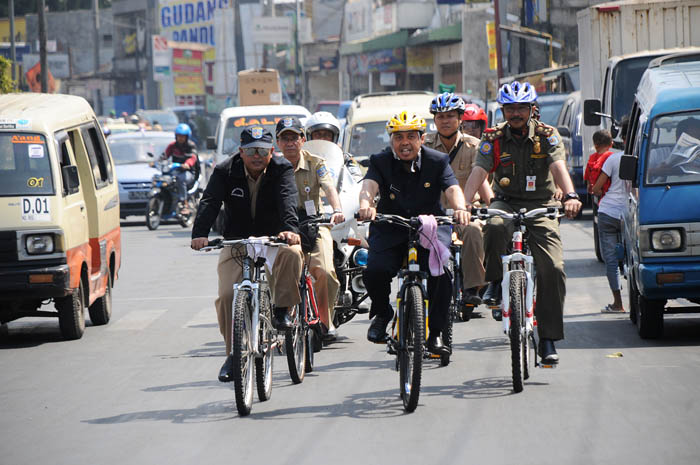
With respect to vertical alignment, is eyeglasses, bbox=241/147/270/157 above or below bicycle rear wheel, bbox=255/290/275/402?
above

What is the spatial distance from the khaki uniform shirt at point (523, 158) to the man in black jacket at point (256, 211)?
151cm

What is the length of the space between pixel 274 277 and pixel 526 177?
6.31ft

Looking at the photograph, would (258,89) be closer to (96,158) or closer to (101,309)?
(96,158)

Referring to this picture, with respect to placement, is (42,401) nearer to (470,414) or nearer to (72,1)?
(470,414)

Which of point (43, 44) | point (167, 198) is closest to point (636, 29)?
point (167, 198)

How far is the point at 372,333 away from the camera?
8242 millimetres

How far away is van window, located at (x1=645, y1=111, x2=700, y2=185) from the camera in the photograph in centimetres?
1044

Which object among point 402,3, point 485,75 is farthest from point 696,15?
point 402,3

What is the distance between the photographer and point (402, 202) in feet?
27.8

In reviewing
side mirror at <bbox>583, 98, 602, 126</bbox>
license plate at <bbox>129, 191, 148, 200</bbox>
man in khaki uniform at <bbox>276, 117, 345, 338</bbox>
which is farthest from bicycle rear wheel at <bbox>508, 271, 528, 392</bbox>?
license plate at <bbox>129, 191, 148, 200</bbox>

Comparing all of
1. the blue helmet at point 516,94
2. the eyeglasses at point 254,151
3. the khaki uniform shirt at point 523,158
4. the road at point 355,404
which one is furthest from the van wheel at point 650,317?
the eyeglasses at point 254,151

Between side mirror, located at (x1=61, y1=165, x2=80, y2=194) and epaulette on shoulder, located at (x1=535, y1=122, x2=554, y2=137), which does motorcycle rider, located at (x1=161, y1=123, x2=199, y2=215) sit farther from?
epaulette on shoulder, located at (x1=535, y1=122, x2=554, y2=137)

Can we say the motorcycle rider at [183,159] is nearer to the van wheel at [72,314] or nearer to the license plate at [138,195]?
the license plate at [138,195]

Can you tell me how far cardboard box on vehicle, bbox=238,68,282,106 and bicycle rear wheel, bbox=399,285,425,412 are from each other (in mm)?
32276
